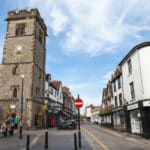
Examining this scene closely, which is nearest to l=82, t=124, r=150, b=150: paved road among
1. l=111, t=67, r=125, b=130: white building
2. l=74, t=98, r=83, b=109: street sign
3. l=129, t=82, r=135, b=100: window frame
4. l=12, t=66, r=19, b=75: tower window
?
l=74, t=98, r=83, b=109: street sign

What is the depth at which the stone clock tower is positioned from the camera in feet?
100

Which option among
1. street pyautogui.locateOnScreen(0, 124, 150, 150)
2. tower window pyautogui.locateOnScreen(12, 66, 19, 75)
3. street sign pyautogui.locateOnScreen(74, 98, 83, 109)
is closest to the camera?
street pyautogui.locateOnScreen(0, 124, 150, 150)

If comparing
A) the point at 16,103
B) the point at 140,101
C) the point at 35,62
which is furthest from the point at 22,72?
the point at 140,101

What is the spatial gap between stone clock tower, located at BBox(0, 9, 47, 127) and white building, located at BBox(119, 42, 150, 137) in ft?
46.1

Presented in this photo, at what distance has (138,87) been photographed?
21500 mm

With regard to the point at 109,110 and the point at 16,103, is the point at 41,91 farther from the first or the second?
the point at 109,110

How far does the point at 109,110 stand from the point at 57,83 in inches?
823

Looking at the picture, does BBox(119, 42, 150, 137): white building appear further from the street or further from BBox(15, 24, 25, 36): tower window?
BBox(15, 24, 25, 36): tower window

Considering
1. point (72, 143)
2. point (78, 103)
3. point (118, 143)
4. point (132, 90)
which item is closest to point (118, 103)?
point (132, 90)

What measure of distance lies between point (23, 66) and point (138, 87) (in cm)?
1843

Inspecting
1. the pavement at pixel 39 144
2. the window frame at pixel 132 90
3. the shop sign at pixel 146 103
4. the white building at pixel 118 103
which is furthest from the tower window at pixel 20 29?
the shop sign at pixel 146 103

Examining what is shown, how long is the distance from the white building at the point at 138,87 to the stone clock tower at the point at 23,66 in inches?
553

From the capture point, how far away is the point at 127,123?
25.5 m

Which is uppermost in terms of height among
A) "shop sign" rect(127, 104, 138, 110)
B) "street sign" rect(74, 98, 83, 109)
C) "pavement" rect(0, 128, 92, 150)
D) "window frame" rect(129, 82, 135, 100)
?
"window frame" rect(129, 82, 135, 100)
